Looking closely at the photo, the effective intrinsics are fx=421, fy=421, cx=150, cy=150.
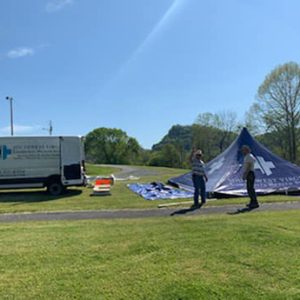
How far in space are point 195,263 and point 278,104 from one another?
4987cm

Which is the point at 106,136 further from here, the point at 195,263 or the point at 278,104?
the point at 195,263

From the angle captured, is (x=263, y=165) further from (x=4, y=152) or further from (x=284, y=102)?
(x=284, y=102)

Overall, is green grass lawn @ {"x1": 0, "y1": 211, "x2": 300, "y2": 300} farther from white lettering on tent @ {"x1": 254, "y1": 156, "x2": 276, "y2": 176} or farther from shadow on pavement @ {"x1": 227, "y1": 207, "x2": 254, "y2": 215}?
white lettering on tent @ {"x1": 254, "y1": 156, "x2": 276, "y2": 176}

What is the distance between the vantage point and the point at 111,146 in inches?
3762

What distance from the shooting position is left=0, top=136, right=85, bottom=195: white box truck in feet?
63.2

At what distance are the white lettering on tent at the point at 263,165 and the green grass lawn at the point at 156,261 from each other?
8.64 m

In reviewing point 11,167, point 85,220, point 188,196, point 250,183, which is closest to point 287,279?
point 85,220

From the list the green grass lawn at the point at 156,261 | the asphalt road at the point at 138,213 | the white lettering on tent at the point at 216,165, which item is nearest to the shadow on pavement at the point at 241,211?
the asphalt road at the point at 138,213

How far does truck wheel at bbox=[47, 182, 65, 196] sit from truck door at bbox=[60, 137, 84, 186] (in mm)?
283

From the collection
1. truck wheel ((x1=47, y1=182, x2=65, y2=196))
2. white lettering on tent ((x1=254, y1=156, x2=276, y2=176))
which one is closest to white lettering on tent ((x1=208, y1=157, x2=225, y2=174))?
white lettering on tent ((x1=254, y1=156, x2=276, y2=176))

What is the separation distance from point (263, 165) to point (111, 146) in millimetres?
78553

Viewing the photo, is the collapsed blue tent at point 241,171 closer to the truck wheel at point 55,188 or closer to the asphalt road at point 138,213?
the asphalt road at point 138,213

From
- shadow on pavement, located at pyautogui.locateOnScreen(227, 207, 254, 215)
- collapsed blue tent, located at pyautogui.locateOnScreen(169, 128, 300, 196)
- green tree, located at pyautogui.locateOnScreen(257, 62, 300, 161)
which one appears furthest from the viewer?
green tree, located at pyautogui.locateOnScreen(257, 62, 300, 161)

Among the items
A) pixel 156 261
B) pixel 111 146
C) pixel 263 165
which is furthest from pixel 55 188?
pixel 111 146
